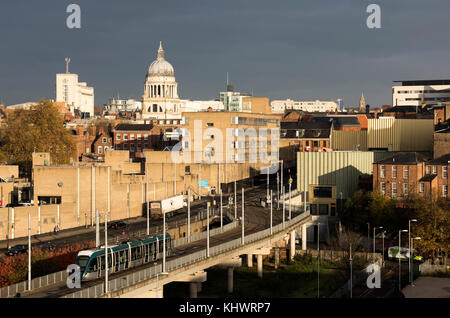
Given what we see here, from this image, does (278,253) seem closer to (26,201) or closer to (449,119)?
(26,201)

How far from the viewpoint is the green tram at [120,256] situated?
46719 mm

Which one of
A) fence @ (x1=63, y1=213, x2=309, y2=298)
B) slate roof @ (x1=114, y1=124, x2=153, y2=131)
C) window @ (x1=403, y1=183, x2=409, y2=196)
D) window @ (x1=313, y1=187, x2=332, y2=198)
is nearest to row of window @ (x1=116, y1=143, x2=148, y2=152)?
slate roof @ (x1=114, y1=124, x2=153, y2=131)

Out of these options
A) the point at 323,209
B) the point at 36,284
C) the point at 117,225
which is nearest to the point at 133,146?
the point at 323,209

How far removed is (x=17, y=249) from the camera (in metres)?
58.8

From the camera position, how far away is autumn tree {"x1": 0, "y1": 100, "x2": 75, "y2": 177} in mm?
106812

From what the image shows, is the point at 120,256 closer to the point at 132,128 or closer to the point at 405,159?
the point at 405,159

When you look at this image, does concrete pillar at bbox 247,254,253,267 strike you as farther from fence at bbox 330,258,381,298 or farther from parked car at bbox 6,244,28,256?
parked car at bbox 6,244,28,256

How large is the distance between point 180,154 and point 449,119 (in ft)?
124

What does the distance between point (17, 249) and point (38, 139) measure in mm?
50365

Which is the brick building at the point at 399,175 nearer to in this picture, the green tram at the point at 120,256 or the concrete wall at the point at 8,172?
the green tram at the point at 120,256

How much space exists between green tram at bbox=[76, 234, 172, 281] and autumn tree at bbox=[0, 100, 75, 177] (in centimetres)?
5340

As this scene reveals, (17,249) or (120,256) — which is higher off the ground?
(120,256)

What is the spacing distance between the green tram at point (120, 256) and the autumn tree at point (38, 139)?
5340cm

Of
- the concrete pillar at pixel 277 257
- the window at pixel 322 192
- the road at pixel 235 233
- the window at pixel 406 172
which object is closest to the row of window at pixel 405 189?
the window at pixel 406 172
